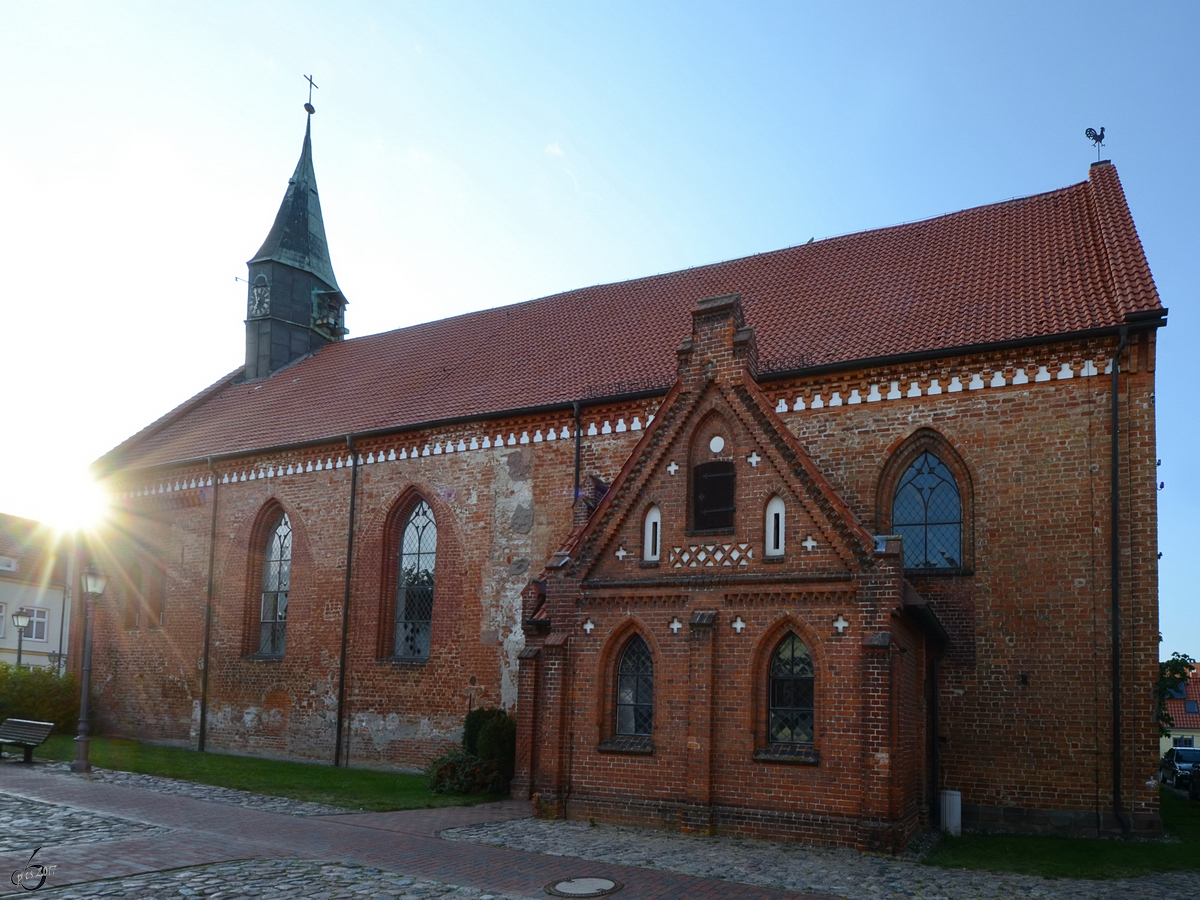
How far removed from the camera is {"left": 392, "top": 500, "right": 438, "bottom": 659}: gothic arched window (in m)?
22.7

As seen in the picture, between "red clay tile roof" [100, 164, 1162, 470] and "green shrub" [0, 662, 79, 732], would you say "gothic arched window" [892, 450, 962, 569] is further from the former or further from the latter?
"green shrub" [0, 662, 79, 732]

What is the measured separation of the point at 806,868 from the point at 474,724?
886cm

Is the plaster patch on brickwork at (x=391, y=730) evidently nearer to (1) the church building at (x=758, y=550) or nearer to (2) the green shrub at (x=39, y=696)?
(1) the church building at (x=758, y=550)

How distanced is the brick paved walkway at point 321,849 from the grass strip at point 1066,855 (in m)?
3.49

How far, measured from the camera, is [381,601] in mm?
23078

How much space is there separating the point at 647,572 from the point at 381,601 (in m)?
9.50

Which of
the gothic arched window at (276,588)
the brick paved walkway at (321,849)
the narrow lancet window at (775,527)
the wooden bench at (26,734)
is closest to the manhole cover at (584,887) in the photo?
the brick paved walkway at (321,849)

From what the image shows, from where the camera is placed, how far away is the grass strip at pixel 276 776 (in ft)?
56.4

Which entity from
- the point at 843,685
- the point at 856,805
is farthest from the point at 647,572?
the point at 856,805

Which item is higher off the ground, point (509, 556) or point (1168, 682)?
point (509, 556)

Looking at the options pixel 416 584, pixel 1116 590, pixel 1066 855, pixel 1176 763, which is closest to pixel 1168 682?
pixel 1116 590

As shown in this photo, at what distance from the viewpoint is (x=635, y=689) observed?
51.4 feet

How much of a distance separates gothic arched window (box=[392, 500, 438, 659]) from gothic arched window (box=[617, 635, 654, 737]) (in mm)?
7782

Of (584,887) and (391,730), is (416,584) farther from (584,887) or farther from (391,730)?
(584,887)
